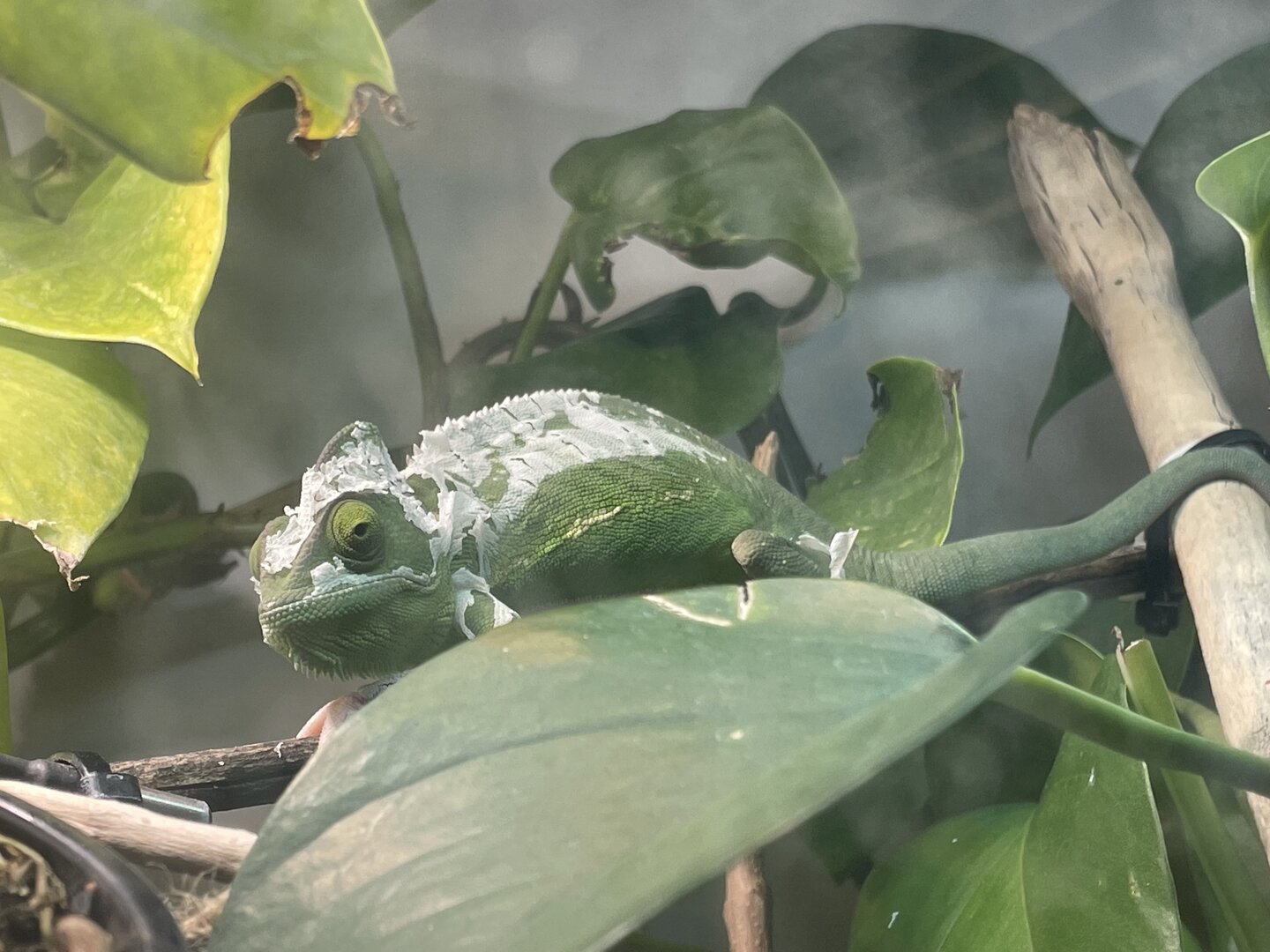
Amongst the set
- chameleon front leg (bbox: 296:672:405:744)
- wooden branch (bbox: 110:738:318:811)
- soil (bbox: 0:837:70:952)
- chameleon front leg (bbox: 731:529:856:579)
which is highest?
soil (bbox: 0:837:70:952)

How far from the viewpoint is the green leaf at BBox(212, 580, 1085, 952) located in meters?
0.26

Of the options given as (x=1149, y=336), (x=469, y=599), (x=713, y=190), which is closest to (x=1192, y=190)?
(x=1149, y=336)

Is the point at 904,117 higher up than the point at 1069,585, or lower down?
higher up

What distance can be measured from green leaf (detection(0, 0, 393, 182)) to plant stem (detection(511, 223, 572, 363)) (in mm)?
699

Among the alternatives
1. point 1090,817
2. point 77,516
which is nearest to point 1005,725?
point 1090,817

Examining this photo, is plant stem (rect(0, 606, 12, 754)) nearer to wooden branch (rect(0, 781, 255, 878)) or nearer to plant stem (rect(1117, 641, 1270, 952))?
wooden branch (rect(0, 781, 255, 878))

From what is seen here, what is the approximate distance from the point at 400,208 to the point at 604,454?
46 cm

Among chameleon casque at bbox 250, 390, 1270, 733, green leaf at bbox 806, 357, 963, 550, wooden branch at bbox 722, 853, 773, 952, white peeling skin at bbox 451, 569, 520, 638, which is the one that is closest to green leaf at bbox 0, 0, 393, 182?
chameleon casque at bbox 250, 390, 1270, 733

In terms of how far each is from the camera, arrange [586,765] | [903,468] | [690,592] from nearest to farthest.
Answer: [586,765]
[690,592]
[903,468]

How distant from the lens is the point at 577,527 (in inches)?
35.1

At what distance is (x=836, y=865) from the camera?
2.31 ft

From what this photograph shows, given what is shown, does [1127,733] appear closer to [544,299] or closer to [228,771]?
[228,771]

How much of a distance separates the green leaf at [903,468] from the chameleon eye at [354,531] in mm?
533

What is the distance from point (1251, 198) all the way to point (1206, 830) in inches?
18.6
